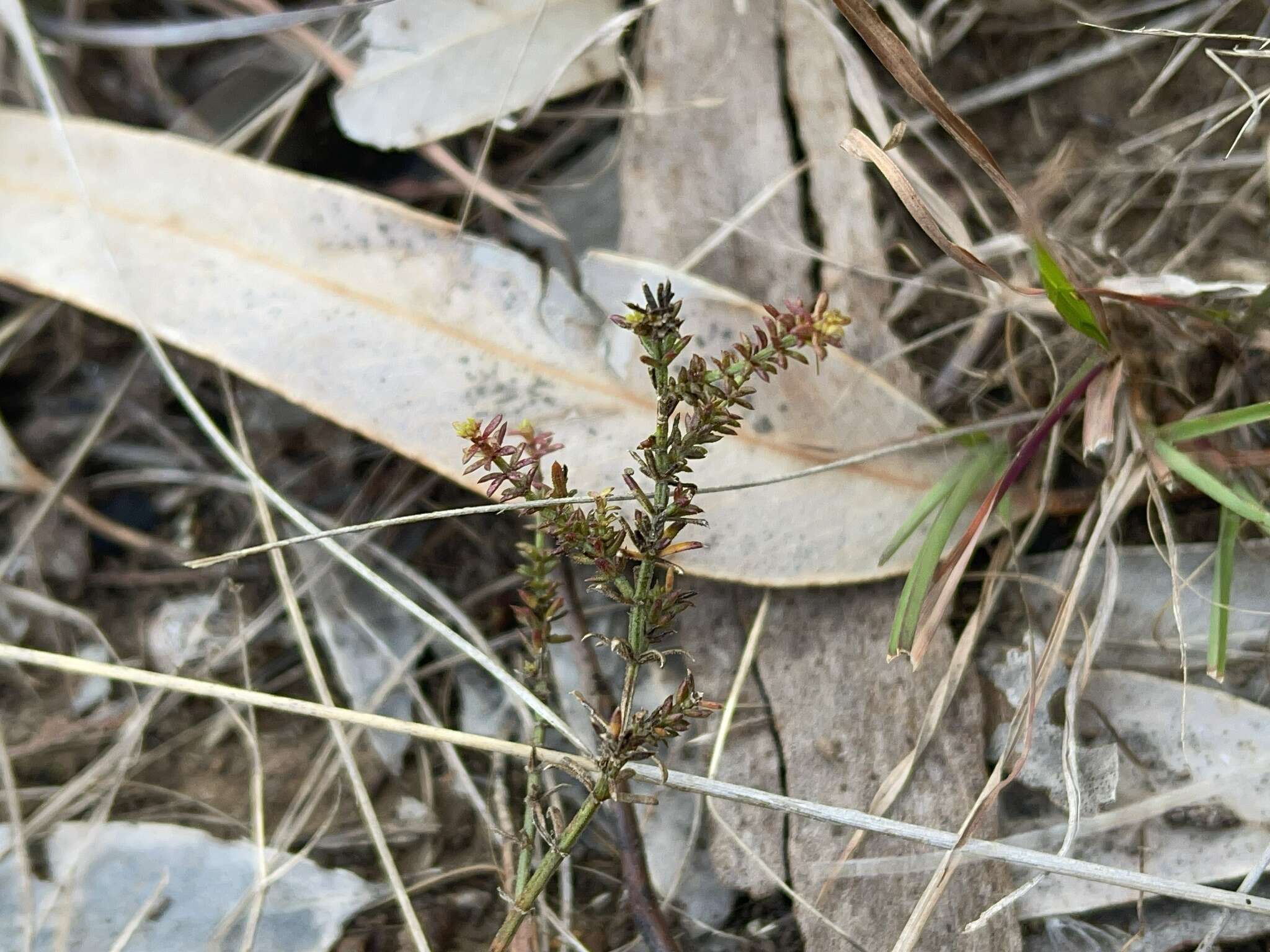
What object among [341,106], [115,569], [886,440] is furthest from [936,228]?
[115,569]

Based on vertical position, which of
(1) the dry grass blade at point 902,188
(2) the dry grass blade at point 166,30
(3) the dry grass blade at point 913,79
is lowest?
(1) the dry grass blade at point 902,188

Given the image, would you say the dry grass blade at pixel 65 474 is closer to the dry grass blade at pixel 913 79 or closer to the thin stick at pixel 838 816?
the thin stick at pixel 838 816

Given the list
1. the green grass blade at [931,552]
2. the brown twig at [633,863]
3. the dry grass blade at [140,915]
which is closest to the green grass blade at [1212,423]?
the green grass blade at [931,552]

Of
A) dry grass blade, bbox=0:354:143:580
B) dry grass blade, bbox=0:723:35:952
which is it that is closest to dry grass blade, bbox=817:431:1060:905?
dry grass blade, bbox=0:723:35:952

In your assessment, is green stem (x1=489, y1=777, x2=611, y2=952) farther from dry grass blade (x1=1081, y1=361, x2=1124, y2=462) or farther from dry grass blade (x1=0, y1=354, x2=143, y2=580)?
dry grass blade (x1=0, y1=354, x2=143, y2=580)

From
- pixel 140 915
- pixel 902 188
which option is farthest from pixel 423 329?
pixel 140 915

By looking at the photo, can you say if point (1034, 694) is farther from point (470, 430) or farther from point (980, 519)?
point (470, 430)

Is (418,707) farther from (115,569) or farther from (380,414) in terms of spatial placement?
(115,569)
